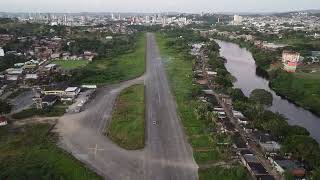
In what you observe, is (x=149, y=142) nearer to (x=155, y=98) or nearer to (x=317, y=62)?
(x=155, y=98)

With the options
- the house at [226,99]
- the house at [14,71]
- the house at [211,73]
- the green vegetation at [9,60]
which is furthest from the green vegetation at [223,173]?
the green vegetation at [9,60]

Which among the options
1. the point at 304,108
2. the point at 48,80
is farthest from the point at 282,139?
the point at 48,80

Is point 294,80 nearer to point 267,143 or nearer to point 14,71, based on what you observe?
point 267,143

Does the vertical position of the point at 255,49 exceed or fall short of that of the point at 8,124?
it exceeds it

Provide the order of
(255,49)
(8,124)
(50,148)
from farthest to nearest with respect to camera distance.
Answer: (255,49)
(8,124)
(50,148)

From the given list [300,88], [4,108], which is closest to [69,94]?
[4,108]

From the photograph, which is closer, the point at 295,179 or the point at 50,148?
the point at 295,179
